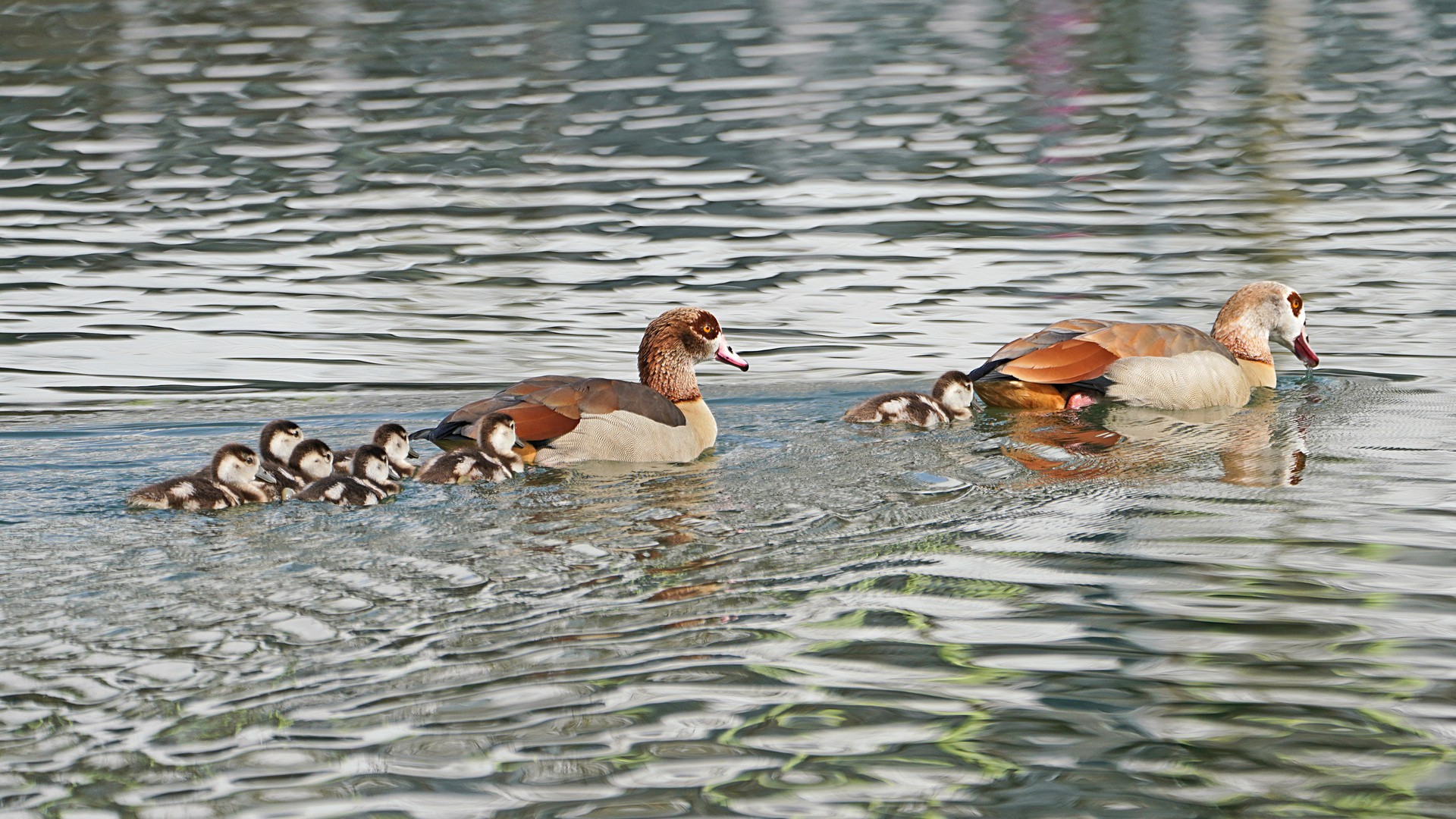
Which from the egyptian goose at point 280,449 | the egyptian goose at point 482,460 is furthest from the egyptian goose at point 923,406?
the egyptian goose at point 280,449

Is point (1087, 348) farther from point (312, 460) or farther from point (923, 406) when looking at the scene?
point (312, 460)

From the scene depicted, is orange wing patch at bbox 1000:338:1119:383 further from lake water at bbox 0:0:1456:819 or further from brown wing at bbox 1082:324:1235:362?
lake water at bbox 0:0:1456:819

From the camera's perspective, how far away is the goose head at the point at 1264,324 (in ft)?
35.2

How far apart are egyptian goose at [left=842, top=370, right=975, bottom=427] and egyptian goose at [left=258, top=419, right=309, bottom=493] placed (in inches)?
116

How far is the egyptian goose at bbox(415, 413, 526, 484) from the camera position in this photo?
8078 millimetres

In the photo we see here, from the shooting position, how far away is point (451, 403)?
10328 millimetres

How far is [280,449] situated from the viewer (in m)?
8.48

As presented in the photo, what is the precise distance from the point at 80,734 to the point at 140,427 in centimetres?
489

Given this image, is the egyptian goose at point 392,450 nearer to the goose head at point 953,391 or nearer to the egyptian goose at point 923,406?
the egyptian goose at point 923,406

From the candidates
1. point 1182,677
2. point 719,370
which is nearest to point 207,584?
point 1182,677

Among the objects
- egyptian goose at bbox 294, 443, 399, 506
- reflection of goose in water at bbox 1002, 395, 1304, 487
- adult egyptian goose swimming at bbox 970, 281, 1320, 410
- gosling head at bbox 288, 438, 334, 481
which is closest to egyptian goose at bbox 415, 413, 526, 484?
egyptian goose at bbox 294, 443, 399, 506

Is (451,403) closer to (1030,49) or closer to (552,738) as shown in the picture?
(552,738)

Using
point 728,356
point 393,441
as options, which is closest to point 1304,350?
point 728,356

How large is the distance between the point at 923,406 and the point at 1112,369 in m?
1.24
